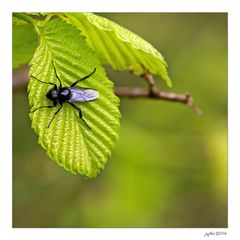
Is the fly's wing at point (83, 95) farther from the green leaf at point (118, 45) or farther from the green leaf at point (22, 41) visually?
the green leaf at point (22, 41)

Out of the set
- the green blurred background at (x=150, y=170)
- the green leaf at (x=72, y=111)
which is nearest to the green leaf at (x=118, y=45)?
the green leaf at (x=72, y=111)

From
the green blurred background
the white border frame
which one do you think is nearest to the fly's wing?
the white border frame

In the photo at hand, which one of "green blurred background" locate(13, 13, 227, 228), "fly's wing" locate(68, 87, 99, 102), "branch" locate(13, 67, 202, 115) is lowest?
"green blurred background" locate(13, 13, 227, 228)

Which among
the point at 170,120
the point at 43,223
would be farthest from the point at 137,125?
the point at 43,223

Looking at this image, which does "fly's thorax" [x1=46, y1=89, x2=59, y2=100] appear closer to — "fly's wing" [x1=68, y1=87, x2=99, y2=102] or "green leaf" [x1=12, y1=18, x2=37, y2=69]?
"fly's wing" [x1=68, y1=87, x2=99, y2=102]
